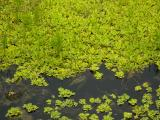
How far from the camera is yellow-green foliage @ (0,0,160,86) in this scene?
11.2 metres

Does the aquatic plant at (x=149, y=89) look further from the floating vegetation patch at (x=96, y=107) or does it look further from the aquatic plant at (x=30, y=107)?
the aquatic plant at (x=30, y=107)

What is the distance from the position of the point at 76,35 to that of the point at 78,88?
7.30 ft

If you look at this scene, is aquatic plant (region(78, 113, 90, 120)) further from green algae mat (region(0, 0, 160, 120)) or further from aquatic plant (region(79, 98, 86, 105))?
aquatic plant (region(79, 98, 86, 105))

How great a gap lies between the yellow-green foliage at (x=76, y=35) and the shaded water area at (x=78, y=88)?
23cm

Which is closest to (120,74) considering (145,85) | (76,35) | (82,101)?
(145,85)

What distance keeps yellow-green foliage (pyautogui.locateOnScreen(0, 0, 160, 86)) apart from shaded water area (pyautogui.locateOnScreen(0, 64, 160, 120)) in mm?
230

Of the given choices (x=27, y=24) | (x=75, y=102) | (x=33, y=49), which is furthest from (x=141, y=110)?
(x=27, y=24)

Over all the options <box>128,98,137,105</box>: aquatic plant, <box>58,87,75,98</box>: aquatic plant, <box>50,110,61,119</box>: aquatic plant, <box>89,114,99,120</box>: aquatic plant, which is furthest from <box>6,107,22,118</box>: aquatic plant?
<box>128,98,137,105</box>: aquatic plant

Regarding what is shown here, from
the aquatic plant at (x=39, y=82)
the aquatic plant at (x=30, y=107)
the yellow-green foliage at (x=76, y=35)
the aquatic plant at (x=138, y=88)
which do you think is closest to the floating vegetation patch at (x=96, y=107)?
the aquatic plant at (x=30, y=107)

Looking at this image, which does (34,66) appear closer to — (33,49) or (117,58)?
(33,49)

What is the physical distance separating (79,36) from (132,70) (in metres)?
2.15

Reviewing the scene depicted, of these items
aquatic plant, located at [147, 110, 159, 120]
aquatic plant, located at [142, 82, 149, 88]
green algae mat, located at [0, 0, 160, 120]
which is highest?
green algae mat, located at [0, 0, 160, 120]

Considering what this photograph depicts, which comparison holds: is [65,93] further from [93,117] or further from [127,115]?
[127,115]

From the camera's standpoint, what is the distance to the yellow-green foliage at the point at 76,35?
11.2 metres
